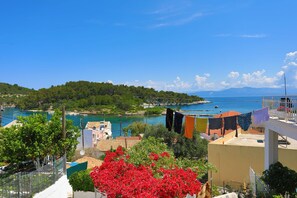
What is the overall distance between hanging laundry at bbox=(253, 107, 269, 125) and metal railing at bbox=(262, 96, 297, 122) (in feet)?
→ 0.60

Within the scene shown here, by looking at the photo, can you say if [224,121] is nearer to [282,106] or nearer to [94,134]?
[282,106]

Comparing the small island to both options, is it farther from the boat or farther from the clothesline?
the clothesline

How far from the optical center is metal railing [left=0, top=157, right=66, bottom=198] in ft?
29.0

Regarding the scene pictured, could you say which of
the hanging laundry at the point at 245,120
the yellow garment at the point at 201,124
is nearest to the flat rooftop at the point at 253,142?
the hanging laundry at the point at 245,120

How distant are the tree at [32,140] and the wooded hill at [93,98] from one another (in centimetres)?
9304

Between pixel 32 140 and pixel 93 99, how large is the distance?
114661 millimetres

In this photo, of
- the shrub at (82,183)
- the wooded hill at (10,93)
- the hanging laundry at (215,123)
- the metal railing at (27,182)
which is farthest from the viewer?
the wooded hill at (10,93)

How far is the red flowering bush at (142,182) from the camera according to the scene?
255 inches

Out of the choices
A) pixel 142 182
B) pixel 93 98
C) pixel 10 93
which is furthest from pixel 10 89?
pixel 142 182

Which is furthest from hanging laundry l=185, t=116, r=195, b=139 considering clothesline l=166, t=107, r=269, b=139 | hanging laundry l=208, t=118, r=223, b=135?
hanging laundry l=208, t=118, r=223, b=135

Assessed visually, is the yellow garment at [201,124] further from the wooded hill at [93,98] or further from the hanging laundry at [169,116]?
the wooded hill at [93,98]

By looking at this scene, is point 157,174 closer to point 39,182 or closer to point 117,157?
point 117,157

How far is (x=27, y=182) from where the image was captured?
9695 mm

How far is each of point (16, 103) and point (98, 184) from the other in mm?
121280
